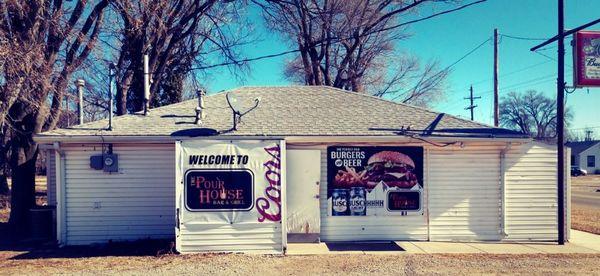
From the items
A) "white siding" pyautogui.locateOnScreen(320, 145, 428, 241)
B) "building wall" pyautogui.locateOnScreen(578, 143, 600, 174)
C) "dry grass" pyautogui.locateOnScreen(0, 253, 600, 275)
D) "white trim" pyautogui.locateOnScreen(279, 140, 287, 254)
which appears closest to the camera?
"dry grass" pyautogui.locateOnScreen(0, 253, 600, 275)

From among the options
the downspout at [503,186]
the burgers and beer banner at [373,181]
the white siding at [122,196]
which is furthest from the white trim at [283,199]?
the downspout at [503,186]

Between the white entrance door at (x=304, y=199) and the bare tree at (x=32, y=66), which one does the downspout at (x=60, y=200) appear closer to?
the bare tree at (x=32, y=66)

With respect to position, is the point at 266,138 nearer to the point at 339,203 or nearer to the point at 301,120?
the point at 301,120

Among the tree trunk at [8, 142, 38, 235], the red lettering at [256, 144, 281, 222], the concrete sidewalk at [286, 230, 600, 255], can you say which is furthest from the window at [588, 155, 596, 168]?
the tree trunk at [8, 142, 38, 235]

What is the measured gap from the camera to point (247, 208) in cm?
844

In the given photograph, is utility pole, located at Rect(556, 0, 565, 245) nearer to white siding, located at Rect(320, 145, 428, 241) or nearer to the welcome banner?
white siding, located at Rect(320, 145, 428, 241)

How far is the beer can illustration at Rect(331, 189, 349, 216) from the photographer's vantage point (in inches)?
375

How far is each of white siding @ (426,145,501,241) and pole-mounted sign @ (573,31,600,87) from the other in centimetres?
267

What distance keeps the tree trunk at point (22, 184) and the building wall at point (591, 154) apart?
226ft

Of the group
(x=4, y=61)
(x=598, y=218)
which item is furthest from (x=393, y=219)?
(x=4, y=61)

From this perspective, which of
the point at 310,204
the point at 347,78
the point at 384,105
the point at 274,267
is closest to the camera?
the point at 274,267

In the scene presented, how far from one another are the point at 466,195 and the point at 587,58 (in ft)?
14.5

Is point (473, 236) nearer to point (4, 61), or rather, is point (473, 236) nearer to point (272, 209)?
point (272, 209)

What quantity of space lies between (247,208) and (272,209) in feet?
1.77
